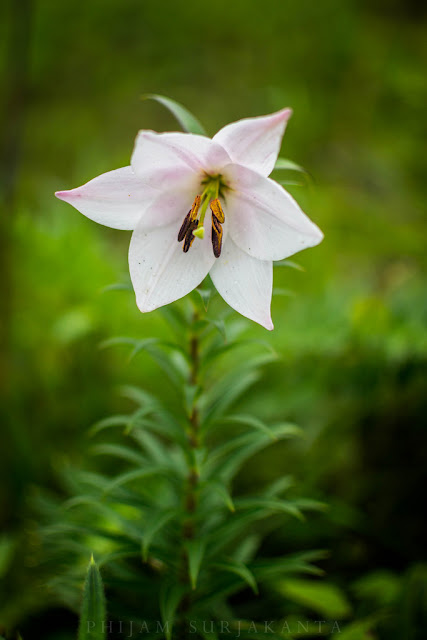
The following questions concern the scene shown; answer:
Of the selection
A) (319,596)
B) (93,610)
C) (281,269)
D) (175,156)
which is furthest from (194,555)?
(281,269)

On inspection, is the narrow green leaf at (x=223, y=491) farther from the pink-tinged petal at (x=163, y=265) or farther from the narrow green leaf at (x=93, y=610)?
the pink-tinged petal at (x=163, y=265)

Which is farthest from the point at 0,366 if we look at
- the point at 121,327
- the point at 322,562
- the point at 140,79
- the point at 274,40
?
the point at 274,40

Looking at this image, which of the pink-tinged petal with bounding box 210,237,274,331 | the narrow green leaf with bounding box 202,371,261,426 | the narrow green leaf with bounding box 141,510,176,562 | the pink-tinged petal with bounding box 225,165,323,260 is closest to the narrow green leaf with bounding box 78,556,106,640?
the narrow green leaf with bounding box 141,510,176,562

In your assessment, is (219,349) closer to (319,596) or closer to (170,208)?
(170,208)

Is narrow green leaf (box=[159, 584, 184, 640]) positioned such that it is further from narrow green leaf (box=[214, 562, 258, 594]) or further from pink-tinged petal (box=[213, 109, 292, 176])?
pink-tinged petal (box=[213, 109, 292, 176])

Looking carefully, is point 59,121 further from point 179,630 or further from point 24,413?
point 179,630

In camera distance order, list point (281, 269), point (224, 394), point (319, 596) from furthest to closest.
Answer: point (281, 269), point (319, 596), point (224, 394)
